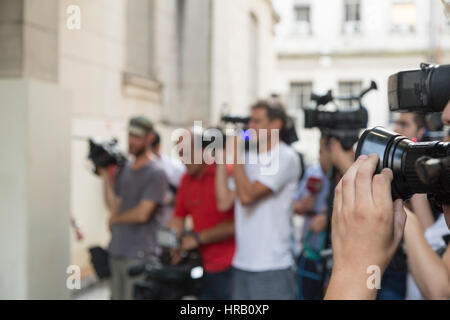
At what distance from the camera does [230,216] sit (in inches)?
155

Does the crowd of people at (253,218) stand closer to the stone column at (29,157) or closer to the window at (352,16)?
the stone column at (29,157)

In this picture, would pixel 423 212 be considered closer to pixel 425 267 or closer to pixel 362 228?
pixel 425 267

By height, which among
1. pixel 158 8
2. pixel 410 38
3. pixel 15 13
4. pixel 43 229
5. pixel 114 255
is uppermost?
pixel 410 38

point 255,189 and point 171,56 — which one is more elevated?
point 171,56

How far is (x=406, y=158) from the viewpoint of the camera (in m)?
1.11

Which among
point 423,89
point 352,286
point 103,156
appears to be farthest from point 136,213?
point 352,286

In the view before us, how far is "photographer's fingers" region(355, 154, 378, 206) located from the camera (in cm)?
102

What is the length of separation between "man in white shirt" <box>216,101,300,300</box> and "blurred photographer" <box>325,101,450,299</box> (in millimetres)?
2375

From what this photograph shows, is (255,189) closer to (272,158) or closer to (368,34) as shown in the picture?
(272,158)

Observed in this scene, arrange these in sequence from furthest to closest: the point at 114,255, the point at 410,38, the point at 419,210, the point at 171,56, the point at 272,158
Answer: the point at 410,38
the point at 171,56
the point at 114,255
the point at 272,158
the point at 419,210

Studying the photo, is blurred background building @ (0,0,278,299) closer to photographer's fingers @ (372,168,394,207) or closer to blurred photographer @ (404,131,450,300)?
blurred photographer @ (404,131,450,300)

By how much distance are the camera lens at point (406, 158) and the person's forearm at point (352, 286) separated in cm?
17
